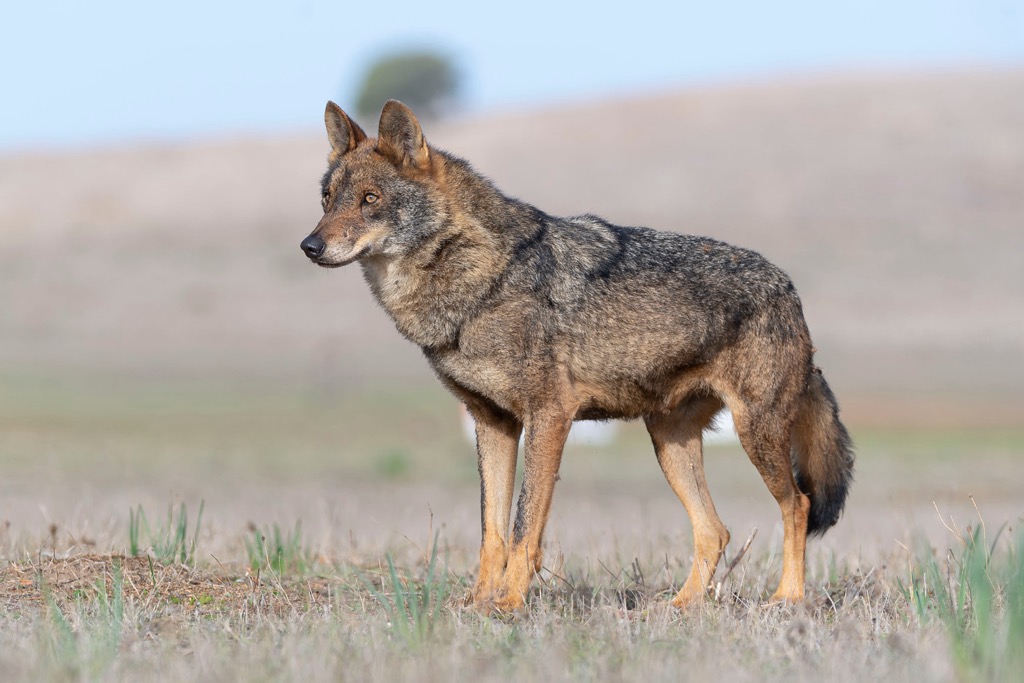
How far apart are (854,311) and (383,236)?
31749mm

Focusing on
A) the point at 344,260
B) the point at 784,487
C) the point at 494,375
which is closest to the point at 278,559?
the point at 494,375

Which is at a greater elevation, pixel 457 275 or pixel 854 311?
pixel 854 311

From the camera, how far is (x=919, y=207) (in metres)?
45.7

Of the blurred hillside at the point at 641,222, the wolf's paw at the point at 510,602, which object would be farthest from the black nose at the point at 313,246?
the blurred hillside at the point at 641,222

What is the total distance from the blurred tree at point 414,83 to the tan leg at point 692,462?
212 ft

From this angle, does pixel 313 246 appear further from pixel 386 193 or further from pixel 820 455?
pixel 820 455

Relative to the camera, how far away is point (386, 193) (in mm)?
6855

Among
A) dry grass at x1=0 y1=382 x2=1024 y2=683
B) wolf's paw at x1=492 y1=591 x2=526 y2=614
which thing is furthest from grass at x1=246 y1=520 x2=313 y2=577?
wolf's paw at x1=492 y1=591 x2=526 y2=614

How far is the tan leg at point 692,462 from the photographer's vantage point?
299 inches

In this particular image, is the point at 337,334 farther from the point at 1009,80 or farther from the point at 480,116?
the point at 1009,80

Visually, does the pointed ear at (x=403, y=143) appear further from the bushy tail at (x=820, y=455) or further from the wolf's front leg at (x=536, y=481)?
the bushy tail at (x=820, y=455)

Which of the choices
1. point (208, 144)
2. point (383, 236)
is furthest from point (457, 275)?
point (208, 144)

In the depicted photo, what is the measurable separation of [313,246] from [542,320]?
48.1 inches

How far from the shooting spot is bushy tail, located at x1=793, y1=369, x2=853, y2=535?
766cm
